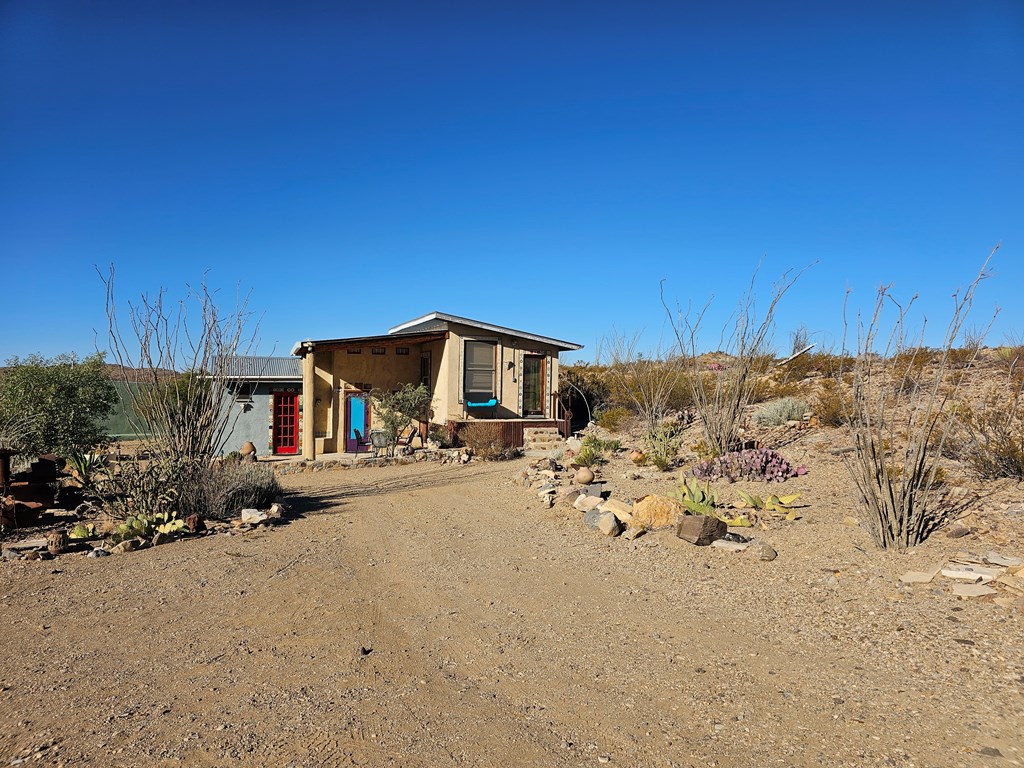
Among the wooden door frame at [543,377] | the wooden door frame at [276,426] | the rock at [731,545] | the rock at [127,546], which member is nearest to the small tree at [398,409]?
the wooden door frame at [543,377]

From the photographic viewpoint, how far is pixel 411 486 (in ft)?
43.0

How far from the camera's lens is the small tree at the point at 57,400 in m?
15.6

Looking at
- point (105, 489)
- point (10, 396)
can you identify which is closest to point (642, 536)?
point (105, 489)

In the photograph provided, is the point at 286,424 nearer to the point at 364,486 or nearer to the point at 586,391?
the point at 364,486

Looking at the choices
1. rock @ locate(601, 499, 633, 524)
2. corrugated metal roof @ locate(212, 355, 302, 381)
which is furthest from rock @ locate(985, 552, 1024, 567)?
corrugated metal roof @ locate(212, 355, 302, 381)

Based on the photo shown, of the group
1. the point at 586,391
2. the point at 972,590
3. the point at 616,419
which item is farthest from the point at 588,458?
the point at 586,391

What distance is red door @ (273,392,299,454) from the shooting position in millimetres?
21469

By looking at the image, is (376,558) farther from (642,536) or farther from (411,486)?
(411,486)

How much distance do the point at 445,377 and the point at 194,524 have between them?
11.5 meters

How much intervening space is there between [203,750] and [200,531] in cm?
566

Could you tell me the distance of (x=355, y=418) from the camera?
19828 millimetres

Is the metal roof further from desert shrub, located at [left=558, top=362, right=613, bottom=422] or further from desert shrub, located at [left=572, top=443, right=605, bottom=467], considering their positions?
desert shrub, located at [left=572, top=443, right=605, bottom=467]

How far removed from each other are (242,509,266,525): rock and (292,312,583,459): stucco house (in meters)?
9.21

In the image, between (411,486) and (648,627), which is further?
(411,486)
